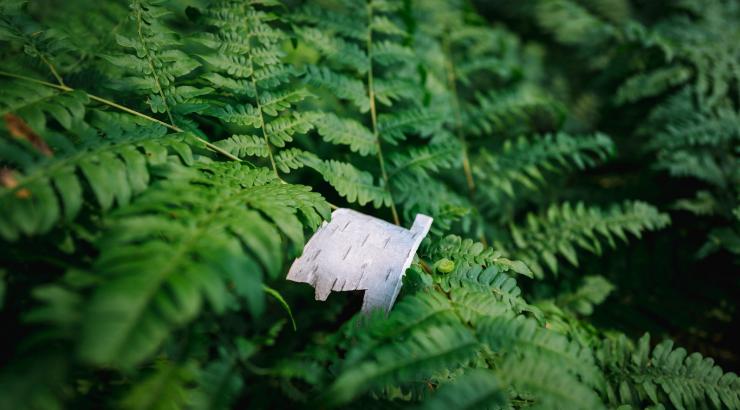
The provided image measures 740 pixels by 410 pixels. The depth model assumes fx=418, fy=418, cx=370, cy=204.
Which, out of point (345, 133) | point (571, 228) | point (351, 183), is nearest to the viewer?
point (351, 183)

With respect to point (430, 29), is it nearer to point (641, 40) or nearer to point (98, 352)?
point (641, 40)

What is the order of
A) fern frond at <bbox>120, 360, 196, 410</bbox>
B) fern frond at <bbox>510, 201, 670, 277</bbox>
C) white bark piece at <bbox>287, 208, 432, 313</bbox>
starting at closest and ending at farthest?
fern frond at <bbox>120, 360, 196, 410</bbox>, white bark piece at <bbox>287, 208, 432, 313</bbox>, fern frond at <bbox>510, 201, 670, 277</bbox>

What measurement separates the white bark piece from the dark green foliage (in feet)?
0.25

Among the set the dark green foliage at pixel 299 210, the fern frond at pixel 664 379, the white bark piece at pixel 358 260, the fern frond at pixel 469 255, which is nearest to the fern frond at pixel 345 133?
the dark green foliage at pixel 299 210

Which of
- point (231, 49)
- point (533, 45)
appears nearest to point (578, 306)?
point (231, 49)

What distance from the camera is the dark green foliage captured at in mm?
957

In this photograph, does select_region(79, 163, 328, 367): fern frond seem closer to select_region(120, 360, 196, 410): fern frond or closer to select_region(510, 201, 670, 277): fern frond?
select_region(120, 360, 196, 410): fern frond

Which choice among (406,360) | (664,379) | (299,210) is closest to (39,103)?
(299,210)

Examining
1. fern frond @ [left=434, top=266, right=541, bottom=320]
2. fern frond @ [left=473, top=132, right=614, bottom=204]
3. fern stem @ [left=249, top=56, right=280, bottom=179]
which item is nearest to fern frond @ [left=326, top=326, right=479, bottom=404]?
fern frond @ [left=434, top=266, right=541, bottom=320]

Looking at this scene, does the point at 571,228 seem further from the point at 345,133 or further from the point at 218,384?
the point at 218,384

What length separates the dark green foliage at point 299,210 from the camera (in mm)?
957

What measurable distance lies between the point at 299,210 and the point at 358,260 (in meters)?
0.25

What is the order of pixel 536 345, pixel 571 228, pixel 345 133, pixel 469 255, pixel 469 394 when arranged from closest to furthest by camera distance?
pixel 469 394 → pixel 536 345 → pixel 469 255 → pixel 345 133 → pixel 571 228

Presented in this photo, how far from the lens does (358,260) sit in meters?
1.37
